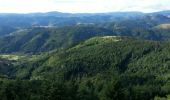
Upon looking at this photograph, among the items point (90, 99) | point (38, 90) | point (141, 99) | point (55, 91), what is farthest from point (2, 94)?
point (141, 99)

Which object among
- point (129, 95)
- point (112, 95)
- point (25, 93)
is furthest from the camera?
point (129, 95)

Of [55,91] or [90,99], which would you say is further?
[90,99]

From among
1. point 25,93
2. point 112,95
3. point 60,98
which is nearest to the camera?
point 112,95

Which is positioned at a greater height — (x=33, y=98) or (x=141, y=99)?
(x=33, y=98)

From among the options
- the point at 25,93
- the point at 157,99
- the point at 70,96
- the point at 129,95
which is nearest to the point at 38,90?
the point at 25,93

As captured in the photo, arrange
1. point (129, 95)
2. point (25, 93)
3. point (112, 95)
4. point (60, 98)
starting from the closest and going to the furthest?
point (112, 95) → point (60, 98) → point (25, 93) → point (129, 95)

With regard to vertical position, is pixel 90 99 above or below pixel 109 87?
below

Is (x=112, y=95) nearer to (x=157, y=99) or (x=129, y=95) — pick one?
(x=129, y=95)

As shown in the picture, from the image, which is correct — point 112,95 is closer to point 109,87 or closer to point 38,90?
point 109,87

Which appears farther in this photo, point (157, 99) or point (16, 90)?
point (157, 99)
